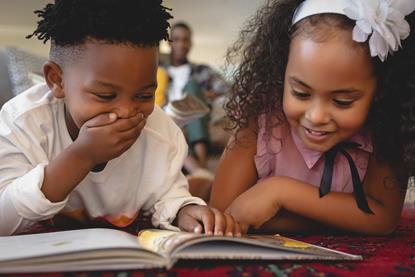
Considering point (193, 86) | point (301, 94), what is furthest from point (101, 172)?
point (193, 86)

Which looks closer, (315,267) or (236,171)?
(315,267)

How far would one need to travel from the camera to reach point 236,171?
1.08 meters

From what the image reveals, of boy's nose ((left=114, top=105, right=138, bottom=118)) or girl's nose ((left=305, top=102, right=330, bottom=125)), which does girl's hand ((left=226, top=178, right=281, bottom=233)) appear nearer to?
girl's nose ((left=305, top=102, right=330, bottom=125))

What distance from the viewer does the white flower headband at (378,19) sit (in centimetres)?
86

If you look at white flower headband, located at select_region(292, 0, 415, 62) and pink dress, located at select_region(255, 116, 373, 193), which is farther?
pink dress, located at select_region(255, 116, 373, 193)

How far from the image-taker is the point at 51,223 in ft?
3.40

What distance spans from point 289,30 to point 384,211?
1.34 feet

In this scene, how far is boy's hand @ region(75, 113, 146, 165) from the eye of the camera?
2.63 feet

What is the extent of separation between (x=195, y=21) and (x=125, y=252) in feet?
13.2

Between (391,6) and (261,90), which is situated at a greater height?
(391,6)

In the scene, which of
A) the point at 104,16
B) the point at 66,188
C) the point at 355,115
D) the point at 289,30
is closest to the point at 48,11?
the point at 104,16

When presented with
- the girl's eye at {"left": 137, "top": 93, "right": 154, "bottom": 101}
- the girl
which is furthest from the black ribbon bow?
the girl's eye at {"left": 137, "top": 93, "right": 154, "bottom": 101}

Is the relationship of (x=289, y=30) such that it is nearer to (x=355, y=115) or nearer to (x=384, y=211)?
(x=355, y=115)

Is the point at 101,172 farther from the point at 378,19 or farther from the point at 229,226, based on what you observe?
the point at 378,19
